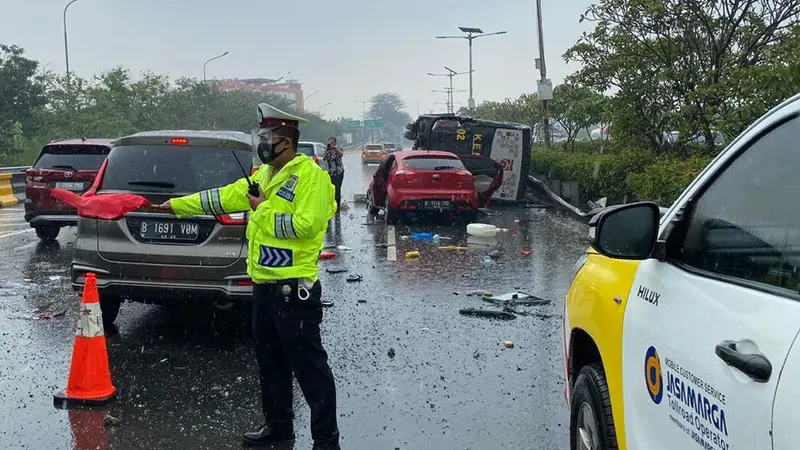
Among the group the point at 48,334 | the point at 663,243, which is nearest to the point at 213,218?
the point at 48,334

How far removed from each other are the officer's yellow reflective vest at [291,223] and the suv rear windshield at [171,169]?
257cm

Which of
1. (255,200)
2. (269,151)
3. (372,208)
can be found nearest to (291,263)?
(255,200)

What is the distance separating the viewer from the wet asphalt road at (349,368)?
16.0 ft

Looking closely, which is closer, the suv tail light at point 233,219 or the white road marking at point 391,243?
the suv tail light at point 233,219

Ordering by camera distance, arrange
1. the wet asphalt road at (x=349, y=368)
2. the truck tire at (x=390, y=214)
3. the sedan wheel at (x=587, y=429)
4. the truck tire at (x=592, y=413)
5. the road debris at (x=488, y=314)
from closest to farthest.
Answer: the truck tire at (x=592, y=413) < the sedan wheel at (x=587, y=429) < the wet asphalt road at (x=349, y=368) < the road debris at (x=488, y=314) < the truck tire at (x=390, y=214)

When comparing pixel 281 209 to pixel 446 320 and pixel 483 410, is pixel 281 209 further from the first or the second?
pixel 446 320

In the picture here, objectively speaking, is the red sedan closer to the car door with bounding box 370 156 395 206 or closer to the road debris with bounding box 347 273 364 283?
the car door with bounding box 370 156 395 206

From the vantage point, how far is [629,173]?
1484 centimetres

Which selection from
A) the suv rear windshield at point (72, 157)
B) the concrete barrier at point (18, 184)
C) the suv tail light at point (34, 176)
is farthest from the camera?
the concrete barrier at point (18, 184)

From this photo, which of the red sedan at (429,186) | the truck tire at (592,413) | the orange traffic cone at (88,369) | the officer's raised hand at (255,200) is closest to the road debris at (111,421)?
the orange traffic cone at (88,369)

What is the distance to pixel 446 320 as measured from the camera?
788 centimetres

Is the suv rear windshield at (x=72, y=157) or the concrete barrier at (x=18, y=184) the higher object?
the suv rear windshield at (x=72, y=157)

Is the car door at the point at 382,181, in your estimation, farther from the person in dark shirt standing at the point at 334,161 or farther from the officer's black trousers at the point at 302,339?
the officer's black trousers at the point at 302,339

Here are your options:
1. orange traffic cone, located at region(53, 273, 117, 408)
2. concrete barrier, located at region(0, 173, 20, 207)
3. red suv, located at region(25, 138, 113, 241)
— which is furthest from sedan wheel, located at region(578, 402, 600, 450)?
concrete barrier, located at region(0, 173, 20, 207)
